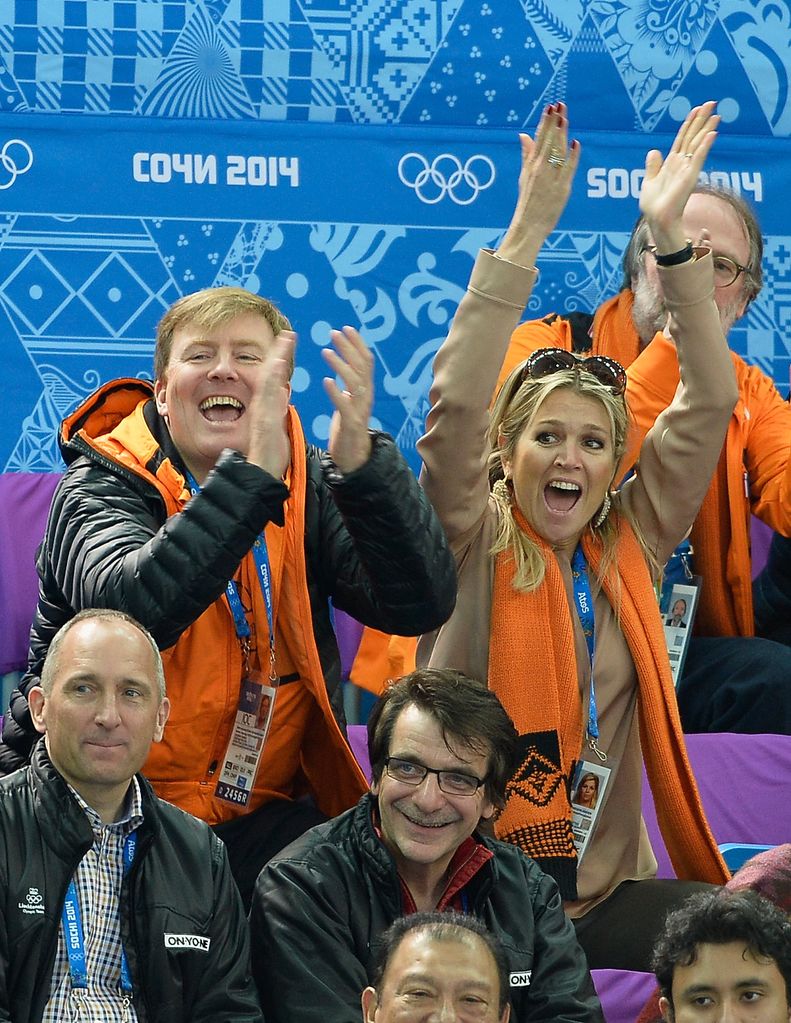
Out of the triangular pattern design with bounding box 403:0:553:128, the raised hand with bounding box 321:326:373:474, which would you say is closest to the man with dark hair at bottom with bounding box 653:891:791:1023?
the raised hand with bounding box 321:326:373:474

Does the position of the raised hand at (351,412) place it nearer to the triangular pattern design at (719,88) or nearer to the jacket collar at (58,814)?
the jacket collar at (58,814)

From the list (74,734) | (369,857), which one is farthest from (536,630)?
(74,734)

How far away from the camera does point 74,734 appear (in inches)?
92.4

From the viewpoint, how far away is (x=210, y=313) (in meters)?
2.83

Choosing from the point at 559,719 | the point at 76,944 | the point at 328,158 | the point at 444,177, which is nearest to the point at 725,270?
the point at 444,177

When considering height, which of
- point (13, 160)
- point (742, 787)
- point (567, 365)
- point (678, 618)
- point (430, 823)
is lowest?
point (430, 823)

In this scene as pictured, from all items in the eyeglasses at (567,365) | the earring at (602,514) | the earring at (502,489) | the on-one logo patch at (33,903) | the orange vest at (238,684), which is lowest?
the on-one logo patch at (33,903)

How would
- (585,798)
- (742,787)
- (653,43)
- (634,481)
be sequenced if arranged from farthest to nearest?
(653,43)
(742,787)
(634,481)
(585,798)

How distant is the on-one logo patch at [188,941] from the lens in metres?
2.35

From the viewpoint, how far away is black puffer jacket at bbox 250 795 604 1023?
2.44 m

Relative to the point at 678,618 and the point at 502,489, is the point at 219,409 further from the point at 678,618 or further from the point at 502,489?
the point at 678,618

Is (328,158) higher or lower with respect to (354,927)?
higher

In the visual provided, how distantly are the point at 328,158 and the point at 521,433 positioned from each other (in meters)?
1.44

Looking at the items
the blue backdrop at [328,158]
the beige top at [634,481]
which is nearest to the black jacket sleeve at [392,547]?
the beige top at [634,481]
